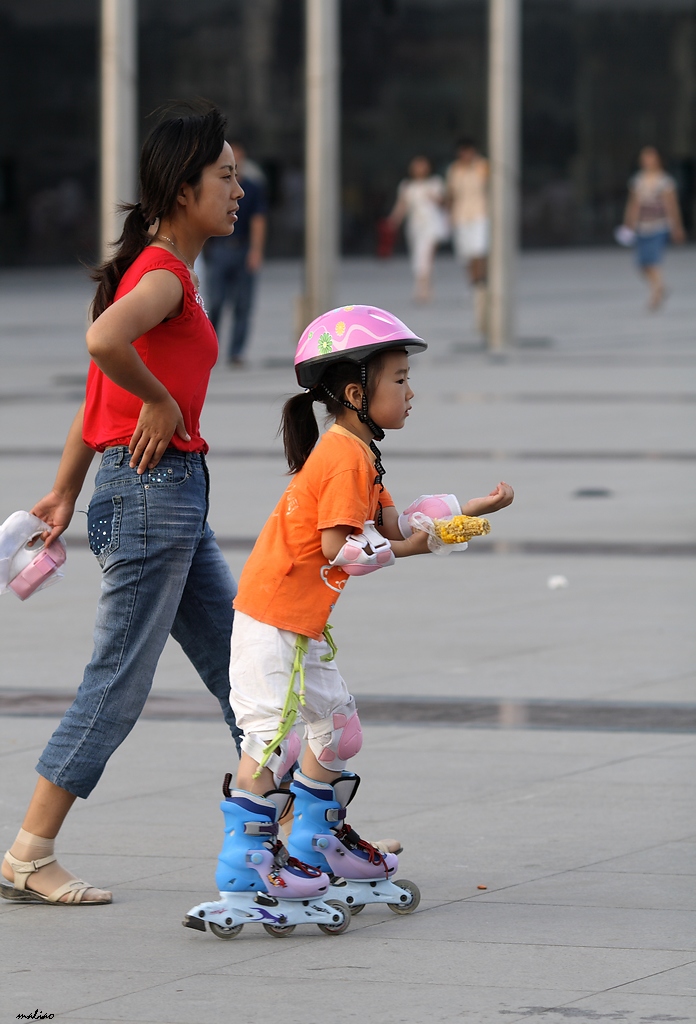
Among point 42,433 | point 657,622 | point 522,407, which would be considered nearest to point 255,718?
point 657,622

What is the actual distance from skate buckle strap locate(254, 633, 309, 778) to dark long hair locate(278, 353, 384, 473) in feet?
1.32

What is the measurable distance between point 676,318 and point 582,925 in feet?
70.1

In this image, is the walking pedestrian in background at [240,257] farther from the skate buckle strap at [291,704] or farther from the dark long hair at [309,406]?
the skate buckle strap at [291,704]

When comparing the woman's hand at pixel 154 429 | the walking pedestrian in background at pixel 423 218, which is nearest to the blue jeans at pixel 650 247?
the walking pedestrian in background at pixel 423 218

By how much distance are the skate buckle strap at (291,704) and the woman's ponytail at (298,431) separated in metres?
0.40

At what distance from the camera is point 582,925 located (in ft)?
14.7

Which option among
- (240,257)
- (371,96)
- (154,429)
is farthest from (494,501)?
(371,96)

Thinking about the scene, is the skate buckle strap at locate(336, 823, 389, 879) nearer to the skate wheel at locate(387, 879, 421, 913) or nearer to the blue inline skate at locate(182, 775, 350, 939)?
the skate wheel at locate(387, 879, 421, 913)

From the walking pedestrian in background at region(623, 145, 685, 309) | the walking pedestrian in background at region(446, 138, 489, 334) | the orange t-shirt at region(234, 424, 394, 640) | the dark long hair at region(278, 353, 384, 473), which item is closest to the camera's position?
the orange t-shirt at region(234, 424, 394, 640)

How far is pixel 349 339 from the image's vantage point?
4.50 meters

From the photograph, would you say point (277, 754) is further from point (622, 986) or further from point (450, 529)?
point (622, 986)

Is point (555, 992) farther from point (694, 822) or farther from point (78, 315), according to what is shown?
point (78, 315)

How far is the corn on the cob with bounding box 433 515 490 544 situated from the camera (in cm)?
442

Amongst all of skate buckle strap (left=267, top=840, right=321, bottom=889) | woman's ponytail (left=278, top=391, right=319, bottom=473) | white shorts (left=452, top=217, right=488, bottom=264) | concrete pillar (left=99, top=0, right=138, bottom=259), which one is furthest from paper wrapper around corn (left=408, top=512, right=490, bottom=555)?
white shorts (left=452, top=217, right=488, bottom=264)
